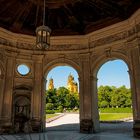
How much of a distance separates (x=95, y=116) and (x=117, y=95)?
45749 mm

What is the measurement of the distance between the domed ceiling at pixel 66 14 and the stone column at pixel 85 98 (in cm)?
277

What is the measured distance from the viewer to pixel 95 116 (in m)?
16.1

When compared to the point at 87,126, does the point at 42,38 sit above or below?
above

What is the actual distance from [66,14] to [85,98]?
6.81m

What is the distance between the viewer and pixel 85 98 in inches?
640

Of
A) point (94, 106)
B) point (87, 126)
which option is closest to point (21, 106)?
point (87, 126)

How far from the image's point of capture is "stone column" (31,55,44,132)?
15.9m

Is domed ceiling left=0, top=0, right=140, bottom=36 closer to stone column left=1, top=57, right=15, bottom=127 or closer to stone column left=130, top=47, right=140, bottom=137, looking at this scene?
stone column left=130, top=47, right=140, bottom=137

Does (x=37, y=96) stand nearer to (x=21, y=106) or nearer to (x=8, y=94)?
(x=21, y=106)

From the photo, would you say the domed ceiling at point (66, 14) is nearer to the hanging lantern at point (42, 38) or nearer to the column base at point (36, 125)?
the hanging lantern at point (42, 38)

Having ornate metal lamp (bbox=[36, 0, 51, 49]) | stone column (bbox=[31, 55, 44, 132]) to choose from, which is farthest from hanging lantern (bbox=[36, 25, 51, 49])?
stone column (bbox=[31, 55, 44, 132])

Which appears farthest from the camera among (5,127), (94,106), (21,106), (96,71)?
(96,71)

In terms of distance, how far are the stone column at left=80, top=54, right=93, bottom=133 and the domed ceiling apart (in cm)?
277

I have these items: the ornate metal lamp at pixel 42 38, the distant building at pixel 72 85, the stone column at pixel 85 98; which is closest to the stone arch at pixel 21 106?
the stone column at pixel 85 98
